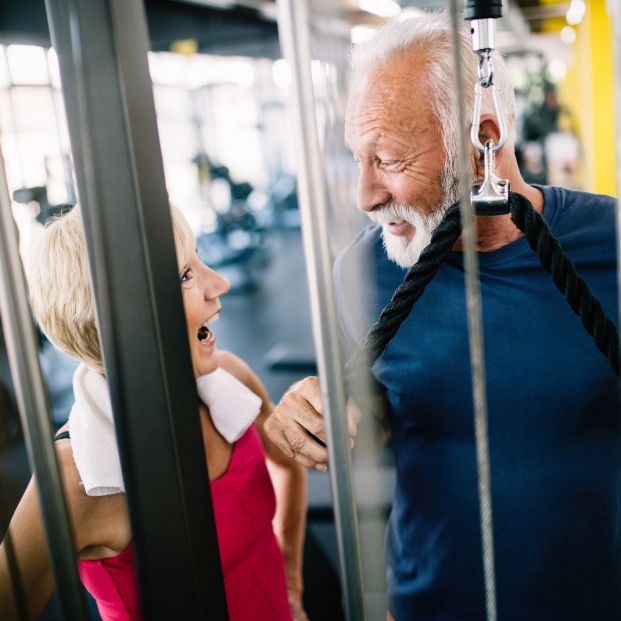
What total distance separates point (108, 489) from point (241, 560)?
30 cm

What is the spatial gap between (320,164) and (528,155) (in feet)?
21.9

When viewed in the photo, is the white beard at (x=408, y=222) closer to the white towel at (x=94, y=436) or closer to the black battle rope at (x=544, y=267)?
the black battle rope at (x=544, y=267)

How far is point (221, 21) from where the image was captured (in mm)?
7594

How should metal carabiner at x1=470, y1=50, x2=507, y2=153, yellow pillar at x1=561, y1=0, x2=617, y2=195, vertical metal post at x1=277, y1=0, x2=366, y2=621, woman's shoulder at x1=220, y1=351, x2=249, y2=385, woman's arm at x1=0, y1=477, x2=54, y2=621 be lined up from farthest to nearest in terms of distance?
yellow pillar at x1=561, y1=0, x2=617, y2=195 → woman's shoulder at x1=220, y1=351, x2=249, y2=385 → woman's arm at x1=0, y1=477, x2=54, y2=621 → metal carabiner at x1=470, y1=50, x2=507, y2=153 → vertical metal post at x1=277, y1=0, x2=366, y2=621


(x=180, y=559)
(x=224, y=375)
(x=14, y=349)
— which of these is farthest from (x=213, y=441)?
(x=14, y=349)

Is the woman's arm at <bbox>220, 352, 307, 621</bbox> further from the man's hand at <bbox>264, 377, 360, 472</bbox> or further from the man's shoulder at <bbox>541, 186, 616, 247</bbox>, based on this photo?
the man's shoulder at <bbox>541, 186, 616, 247</bbox>

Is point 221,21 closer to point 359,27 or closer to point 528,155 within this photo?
point 528,155

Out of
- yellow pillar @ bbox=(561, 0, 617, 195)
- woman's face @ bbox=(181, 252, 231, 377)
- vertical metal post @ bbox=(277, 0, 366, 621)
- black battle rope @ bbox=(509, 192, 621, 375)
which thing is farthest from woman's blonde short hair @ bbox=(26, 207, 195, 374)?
yellow pillar @ bbox=(561, 0, 617, 195)

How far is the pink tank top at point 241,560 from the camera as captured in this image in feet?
3.03

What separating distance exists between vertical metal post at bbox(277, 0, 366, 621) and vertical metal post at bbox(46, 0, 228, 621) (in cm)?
14

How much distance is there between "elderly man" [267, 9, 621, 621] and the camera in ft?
2.93

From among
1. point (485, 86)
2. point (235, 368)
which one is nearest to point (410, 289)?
point (485, 86)

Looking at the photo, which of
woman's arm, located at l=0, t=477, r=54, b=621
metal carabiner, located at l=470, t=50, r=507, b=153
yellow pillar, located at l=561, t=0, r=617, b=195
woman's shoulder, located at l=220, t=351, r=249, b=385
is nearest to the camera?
metal carabiner, located at l=470, t=50, r=507, b=153

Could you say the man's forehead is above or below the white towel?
above
